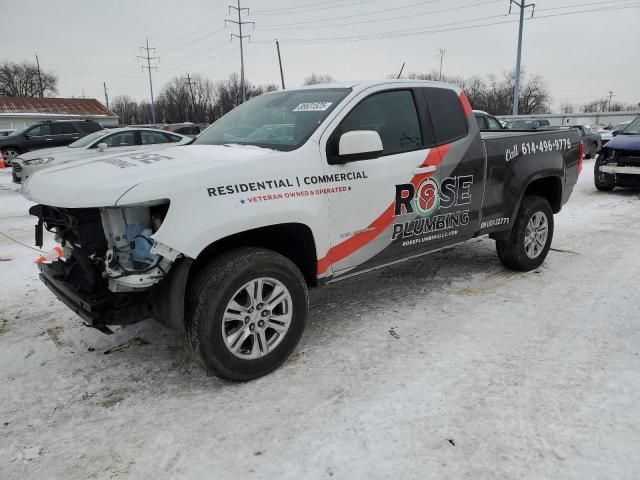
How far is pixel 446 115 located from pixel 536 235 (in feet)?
6.26

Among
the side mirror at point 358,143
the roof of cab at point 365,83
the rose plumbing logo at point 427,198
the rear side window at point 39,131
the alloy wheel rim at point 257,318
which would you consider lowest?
the alloy wheel rim at point 257,318

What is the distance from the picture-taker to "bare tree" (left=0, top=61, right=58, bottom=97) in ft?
249

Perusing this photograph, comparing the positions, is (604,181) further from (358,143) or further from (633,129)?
(358,143)

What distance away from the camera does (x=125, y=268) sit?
9.36 feet

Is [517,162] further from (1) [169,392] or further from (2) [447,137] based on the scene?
(1) [169,392]

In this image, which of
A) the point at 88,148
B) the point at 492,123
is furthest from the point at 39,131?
the point at 492,123

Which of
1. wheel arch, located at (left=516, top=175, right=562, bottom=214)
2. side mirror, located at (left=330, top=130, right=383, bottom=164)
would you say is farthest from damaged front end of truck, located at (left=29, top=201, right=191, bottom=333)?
wheel arch, located at (left=516, top=175, right=562, bottom=214)

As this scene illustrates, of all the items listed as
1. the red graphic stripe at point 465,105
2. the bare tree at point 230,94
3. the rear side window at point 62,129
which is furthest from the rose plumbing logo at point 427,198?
the bare tree at point 230,94

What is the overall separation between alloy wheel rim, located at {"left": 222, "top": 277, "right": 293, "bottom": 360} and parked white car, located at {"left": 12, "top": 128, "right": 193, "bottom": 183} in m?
7.96

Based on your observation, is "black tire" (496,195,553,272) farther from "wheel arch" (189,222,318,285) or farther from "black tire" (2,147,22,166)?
"black tire" (2,147,22,166)

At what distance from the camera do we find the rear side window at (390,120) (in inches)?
145

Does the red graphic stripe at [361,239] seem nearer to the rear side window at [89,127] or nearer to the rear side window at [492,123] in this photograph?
the rear side window at [492,123]

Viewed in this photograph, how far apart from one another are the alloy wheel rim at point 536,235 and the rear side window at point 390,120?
1943mm

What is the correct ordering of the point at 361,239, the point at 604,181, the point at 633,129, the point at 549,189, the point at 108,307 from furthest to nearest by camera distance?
the point at 633,129 < the point at 604,181 < the point at 549,189 < the point at 361,239 < the point at 108,307
